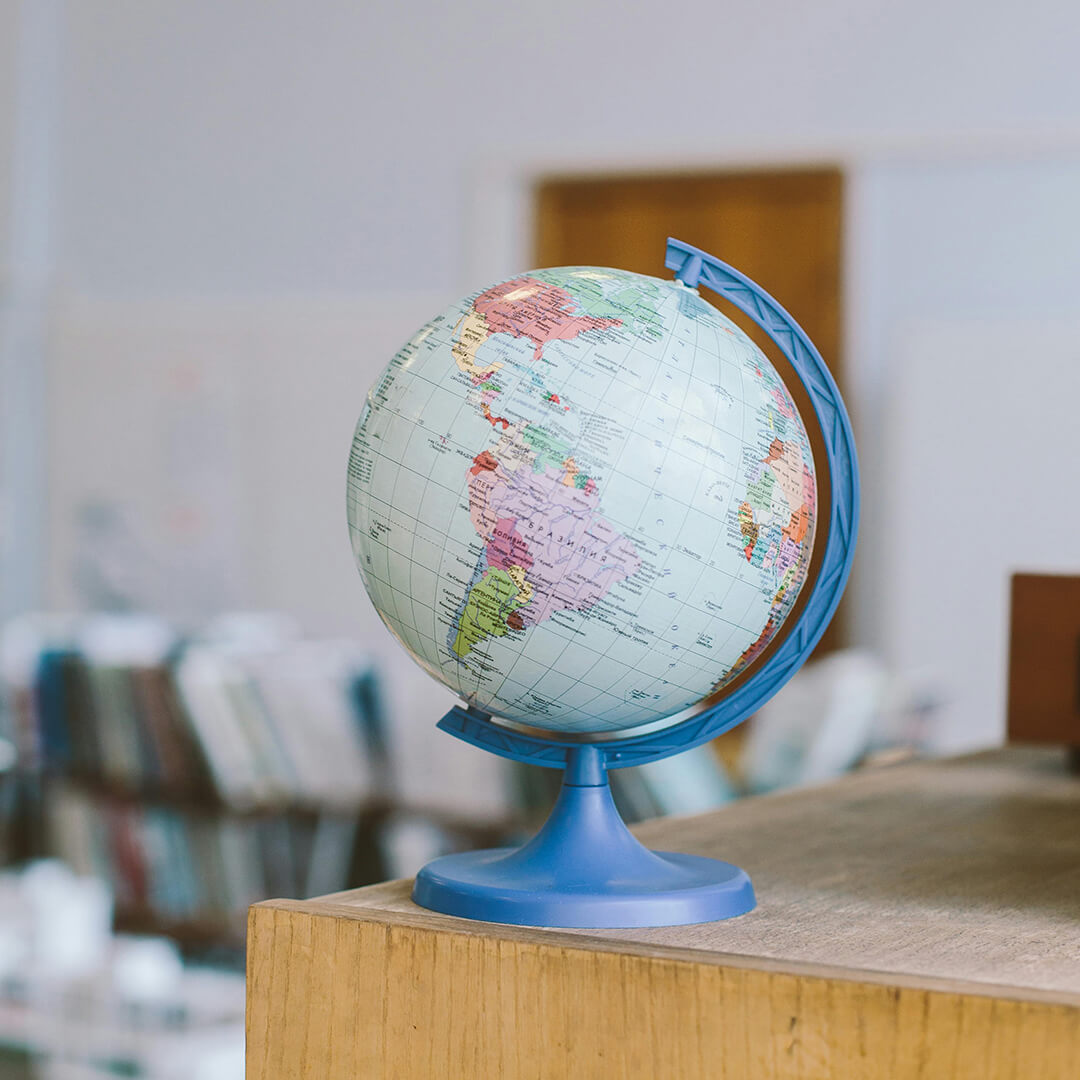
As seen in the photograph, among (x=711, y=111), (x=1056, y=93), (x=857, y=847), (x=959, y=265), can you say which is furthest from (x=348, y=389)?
(x=857, y=847)

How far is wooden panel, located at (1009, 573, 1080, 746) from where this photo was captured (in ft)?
4.85

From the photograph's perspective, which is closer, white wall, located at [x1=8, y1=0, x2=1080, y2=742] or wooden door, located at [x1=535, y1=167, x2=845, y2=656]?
white wall, located at [x1=8, y1=0, x2=1080, y2=742]

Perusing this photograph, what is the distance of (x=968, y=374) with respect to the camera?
4.52 m

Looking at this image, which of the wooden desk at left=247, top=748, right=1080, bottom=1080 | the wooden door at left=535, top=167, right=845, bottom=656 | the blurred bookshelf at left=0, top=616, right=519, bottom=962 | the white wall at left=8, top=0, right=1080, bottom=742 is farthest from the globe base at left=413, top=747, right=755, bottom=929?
the white wall at left=8, top=0, right=1080, bottom=742

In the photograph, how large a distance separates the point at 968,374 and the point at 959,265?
374mm

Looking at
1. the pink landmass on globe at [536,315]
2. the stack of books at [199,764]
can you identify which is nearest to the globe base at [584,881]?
the pink landmass on globe at [536,315]

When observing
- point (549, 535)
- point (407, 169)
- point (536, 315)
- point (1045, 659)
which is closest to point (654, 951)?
point (549, 535)

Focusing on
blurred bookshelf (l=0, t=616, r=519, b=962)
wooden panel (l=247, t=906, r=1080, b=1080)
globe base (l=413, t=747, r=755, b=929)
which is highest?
globe base (l=413, t=747, r=755, b=929)

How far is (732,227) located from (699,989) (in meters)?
4.44

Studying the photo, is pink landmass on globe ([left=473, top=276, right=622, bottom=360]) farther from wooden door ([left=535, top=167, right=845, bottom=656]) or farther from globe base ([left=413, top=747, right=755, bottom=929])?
wooden door ([left=535, top=167, right=845, bottom=656])

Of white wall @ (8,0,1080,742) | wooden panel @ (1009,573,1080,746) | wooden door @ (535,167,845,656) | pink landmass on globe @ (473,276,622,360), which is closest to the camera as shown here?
pink landmass on globe @ (473,276,622,360)

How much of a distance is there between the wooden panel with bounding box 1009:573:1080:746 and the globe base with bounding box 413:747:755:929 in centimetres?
68

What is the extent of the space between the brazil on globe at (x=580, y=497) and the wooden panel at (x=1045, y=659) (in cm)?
72

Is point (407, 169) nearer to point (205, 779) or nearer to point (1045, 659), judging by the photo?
point (205, 779)
